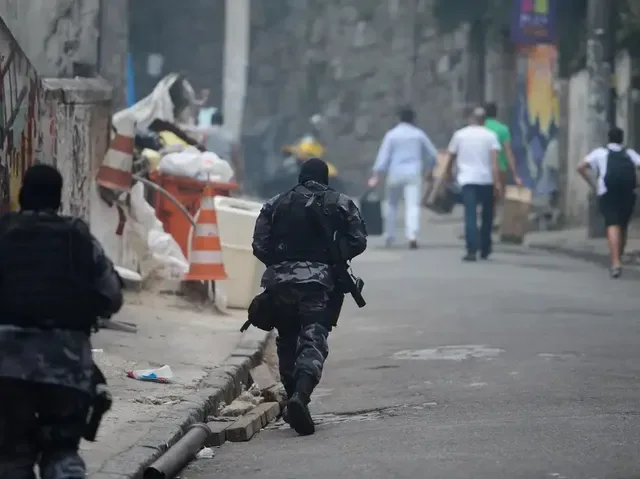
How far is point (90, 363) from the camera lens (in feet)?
21.3

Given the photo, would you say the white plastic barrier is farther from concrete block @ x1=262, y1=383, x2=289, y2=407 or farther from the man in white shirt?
the man in white shirt

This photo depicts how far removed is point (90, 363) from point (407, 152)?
1653 centimetres

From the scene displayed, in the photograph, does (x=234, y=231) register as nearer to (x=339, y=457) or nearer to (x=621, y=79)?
(x=339, y=457)

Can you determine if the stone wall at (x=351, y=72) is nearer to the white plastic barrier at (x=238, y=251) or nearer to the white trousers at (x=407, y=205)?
the white trousers at (x=407, y=205)

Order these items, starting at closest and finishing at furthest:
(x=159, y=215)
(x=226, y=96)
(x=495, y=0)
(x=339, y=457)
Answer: (x=339, y=457) → (x=159, y=215) → (x=495, y=0) → (x=226, y=96)

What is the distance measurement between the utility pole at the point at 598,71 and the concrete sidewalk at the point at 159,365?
9.80 metres

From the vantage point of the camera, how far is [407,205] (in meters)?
22.7

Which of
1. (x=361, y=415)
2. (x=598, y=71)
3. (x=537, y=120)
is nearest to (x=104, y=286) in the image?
(x=361, y=415)

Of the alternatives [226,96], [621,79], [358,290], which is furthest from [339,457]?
[226,96]

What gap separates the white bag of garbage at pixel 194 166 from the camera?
50.6 ft

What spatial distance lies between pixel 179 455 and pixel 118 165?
6.40 m

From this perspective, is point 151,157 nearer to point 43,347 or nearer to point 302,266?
point 302,266

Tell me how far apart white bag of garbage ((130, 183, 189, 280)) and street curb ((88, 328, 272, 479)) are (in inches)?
72.6

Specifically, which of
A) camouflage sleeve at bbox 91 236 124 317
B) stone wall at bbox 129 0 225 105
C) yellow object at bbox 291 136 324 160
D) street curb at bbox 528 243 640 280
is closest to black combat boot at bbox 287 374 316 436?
camouflage sleeve at bbox 91 236 124 317
